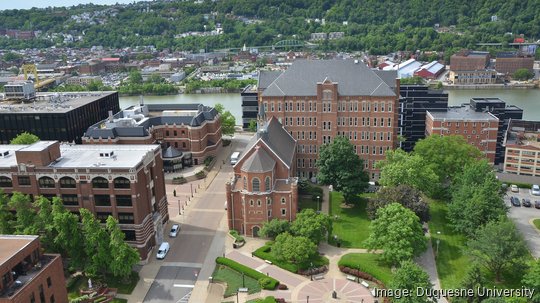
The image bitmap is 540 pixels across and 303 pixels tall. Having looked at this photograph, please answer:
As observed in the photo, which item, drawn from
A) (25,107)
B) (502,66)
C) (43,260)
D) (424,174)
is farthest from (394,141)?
(502,66)

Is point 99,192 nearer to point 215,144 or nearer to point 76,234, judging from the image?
point 76,234

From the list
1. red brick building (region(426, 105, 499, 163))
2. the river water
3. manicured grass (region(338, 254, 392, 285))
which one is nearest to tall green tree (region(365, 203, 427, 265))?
manicured grass (region(338, 254, 392, 285))

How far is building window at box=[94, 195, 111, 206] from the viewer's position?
50500 mm

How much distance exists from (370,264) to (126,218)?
1061 inches

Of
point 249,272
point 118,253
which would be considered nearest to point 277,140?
point 249,272

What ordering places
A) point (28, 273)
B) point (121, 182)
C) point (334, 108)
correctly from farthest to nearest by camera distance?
point (334, 108), point (121, 182), point (28, 273)

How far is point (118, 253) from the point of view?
45.5 metres

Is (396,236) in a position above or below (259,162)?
below

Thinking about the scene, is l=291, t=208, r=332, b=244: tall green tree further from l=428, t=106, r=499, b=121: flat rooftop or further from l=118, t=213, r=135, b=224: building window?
l=428, t=106, r=499, b=121: flat rooftop

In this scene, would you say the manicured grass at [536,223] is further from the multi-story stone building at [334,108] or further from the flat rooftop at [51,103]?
the flat rooftop at [51,103]

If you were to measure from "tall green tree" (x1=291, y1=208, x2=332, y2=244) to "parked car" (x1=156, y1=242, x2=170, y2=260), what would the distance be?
1473cm

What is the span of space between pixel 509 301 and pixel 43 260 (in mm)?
38953

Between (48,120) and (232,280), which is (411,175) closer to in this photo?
(232,280)

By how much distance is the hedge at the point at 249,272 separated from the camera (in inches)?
1821
